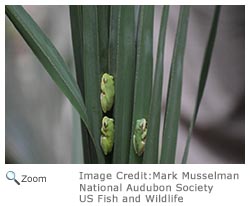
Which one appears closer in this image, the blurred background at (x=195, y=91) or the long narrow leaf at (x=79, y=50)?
the long narrow leaf at (x=79, y=50)

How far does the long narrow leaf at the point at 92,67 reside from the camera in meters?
0.34

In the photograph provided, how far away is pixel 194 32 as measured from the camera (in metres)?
0.76

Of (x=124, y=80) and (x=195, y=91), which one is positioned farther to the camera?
(x=195, y=91)

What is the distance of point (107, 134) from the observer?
35 cm

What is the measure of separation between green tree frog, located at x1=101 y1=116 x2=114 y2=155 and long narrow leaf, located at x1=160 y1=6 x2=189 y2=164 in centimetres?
4

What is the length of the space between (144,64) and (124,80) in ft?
0.06

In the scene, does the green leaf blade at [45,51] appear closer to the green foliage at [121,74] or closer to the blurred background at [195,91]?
the green foliage at [121,74]

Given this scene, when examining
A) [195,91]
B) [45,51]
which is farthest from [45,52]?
[195,91]
